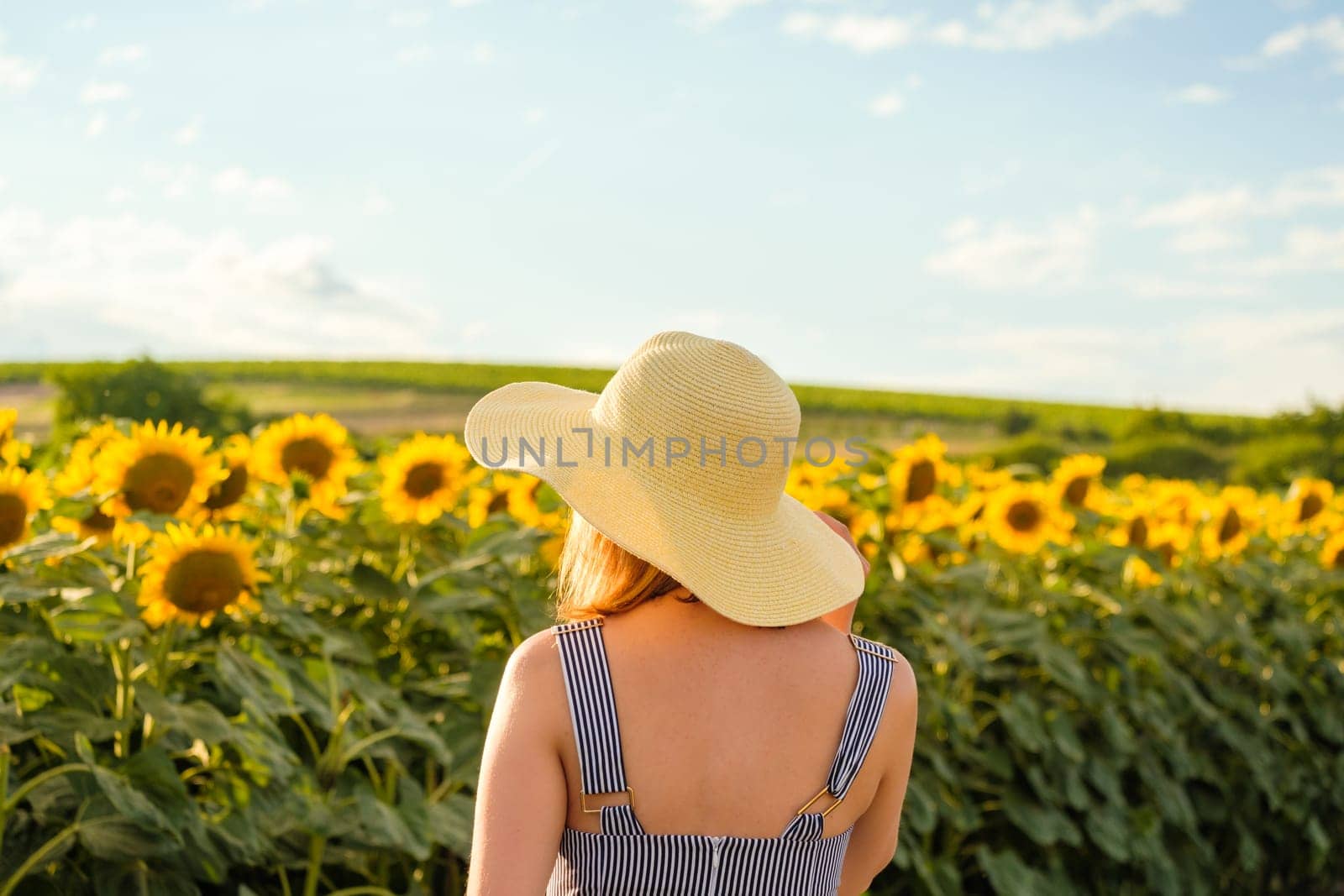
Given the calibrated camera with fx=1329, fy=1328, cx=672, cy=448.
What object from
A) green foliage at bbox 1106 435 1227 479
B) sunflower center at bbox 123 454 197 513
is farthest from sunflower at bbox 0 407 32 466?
green foliage at bbox 1106 435 1227 479

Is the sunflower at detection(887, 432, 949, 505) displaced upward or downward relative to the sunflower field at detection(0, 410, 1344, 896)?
upward

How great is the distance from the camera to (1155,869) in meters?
4.61

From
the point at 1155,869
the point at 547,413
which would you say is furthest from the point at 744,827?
the point at 1155,869

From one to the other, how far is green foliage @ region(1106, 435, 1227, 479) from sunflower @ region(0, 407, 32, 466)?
1791cm

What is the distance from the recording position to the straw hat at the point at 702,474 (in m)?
1.67

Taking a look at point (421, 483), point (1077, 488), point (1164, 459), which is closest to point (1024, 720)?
point (1077, 488)

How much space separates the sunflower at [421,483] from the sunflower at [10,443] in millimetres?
924

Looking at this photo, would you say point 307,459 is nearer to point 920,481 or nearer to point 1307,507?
point 920,481

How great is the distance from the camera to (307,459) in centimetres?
375

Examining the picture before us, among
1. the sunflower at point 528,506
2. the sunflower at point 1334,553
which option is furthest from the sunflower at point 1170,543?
the sunflower at point 528,506

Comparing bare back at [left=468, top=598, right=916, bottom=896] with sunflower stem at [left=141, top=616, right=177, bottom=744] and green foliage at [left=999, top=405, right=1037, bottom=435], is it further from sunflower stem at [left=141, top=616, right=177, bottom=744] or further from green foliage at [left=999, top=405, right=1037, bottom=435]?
green foliage at [left=999, top=405, right=1037, bottom=435]

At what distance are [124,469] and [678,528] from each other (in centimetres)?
193

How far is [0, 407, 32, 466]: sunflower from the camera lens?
3199 millimetres

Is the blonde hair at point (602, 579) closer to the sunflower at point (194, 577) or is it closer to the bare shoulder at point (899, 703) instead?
the bare shoulder at point (899, 703)
